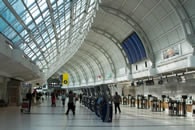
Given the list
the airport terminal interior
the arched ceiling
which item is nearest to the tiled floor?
the airport terminal interior

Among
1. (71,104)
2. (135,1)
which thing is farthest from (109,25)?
(71,104)

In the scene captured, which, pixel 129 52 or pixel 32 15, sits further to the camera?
pixel 129 52

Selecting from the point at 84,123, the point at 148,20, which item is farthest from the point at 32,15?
the point at 148,20

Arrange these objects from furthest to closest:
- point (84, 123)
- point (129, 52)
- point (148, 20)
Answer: point (129, 52), point (148, 20), point (84, 123)

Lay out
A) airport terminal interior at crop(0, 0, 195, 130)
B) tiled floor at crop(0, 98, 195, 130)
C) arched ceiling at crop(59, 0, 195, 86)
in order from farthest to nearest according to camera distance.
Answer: arched ceiling at crop(59, 0, 195, 86) → airport terminal interior at crop(0, 0, 195, 130) → tiled floor at crop(0, 98, 195, 130)

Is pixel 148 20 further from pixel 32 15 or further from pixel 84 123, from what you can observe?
pixel 84 123

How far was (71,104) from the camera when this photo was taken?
24.7 m

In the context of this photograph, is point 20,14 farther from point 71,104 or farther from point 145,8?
point 145,8

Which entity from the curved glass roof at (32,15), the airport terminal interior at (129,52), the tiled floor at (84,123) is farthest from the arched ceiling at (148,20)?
the tiled floor at (84,123)

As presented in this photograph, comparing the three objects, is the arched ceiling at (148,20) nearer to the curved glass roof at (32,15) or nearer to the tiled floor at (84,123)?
the curved glass roof at (32,15)

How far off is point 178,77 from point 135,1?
8.78 metres

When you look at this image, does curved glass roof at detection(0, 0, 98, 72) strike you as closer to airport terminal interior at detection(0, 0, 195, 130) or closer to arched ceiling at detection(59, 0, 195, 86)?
airport terminal interior at detection(0, 0, 195, 130)

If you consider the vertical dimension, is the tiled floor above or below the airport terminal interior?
below

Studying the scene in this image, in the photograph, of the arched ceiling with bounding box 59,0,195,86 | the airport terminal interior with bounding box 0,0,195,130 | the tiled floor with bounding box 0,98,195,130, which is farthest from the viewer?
the arched ceiling with bounding box 59,0,195,86
